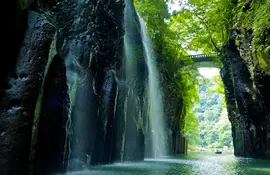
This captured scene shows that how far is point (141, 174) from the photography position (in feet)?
25.8

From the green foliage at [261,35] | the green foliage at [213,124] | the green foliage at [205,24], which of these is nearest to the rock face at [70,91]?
the green foliage at [261,35]

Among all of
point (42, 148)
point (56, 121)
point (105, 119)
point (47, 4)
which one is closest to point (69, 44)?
point (47, 4)

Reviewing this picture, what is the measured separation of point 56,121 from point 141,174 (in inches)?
130

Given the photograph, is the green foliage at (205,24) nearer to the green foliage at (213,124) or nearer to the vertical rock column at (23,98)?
the vertical rock column at (23,98)

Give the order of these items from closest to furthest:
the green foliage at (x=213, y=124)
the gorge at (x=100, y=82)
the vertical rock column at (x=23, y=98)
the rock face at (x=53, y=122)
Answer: the vertical rock column at (x=23, y=98)
the gorge at (x=100, y=82)
the rock face at (x=53, y=122)
the green foliage at (x=213, y=124)

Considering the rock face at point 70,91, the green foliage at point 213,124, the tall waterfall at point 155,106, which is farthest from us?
the green foliage at point 213,124

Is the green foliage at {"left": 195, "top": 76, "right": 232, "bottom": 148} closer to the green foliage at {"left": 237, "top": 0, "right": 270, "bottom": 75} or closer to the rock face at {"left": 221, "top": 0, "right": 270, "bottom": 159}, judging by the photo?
the rock face at {"left": 221, "top": 0, "right": 270, "bottom": 159}

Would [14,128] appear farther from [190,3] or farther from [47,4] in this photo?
[190,3]

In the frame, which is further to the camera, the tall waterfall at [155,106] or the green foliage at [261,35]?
the tall waterfall at [155,106]

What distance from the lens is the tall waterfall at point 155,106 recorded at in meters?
19.9

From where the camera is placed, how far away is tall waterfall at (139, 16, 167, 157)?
19875 millimetres

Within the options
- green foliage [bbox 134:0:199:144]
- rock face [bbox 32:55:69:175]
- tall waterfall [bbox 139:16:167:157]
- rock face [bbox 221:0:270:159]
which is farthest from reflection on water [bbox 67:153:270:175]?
green foliage [bbox 134:0:199:144]

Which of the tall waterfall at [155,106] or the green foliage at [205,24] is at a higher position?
the green foliage at [205,24]

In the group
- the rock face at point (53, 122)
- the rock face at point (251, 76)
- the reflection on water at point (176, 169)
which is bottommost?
the reflection on water at point (176, 169)
